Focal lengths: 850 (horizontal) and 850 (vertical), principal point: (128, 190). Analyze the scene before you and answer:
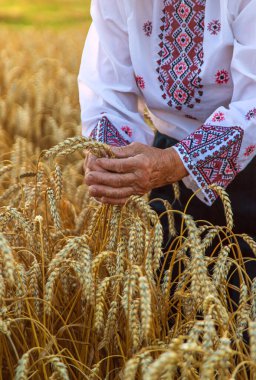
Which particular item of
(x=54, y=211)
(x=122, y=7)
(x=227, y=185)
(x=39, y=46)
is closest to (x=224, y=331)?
(x=54, y=211)

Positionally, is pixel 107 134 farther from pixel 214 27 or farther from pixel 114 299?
pixel 114 299

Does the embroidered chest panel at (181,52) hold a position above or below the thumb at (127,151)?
above

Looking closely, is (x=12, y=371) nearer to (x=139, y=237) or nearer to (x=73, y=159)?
(x=139, y=237)

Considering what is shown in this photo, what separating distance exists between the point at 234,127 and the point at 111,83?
45 centimetres

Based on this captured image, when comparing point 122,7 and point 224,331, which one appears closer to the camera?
point 224,331

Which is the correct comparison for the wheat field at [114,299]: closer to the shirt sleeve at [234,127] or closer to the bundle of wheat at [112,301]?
the bundle of wheat at [112,301]

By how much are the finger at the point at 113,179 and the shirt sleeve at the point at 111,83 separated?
267 mm

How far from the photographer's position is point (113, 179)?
5.77 feet

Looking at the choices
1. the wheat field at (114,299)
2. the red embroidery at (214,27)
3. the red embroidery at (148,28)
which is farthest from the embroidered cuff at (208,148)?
the red embroidery at (148,28)

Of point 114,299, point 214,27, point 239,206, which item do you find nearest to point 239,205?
point 239,206

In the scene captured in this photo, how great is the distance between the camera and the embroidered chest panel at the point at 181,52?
1922mm

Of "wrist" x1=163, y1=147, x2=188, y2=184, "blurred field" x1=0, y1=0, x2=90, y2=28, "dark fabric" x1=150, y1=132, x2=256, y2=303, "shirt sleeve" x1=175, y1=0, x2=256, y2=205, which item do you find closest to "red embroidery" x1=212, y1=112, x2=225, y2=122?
"shirt sleeve" x1=175, y1=0, x2=256, y2=205

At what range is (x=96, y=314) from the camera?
1.44m

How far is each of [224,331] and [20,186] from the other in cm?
84
